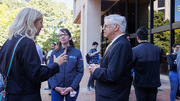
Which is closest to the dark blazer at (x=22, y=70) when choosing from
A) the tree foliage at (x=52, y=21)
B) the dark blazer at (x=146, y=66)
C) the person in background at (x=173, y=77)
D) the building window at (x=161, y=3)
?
the dark blazer at (x=146, y=66)

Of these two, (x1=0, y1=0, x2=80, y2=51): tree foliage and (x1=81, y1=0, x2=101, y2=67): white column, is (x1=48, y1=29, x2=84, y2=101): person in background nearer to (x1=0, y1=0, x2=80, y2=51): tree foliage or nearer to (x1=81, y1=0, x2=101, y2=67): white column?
(x1=81, y1=0, x2=101, y2=67): white column

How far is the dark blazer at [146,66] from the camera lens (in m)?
3.35

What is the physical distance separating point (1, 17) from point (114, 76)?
81.1ft

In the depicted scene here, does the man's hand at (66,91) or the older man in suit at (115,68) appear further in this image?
the man's hand at (66,91)

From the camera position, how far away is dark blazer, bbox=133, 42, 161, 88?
335 centimetres

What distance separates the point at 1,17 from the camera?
2286 centimetres

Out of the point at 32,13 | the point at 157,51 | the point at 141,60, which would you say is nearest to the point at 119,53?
the point at 32,13

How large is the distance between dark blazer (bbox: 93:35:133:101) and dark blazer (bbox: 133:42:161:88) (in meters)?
1.33

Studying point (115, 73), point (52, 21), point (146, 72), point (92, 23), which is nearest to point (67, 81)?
point (115, 73)

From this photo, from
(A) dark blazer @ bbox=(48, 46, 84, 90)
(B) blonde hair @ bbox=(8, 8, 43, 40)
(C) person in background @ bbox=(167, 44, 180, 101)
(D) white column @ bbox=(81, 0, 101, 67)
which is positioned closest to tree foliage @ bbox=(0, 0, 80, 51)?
(D) white column @ bbox=(81, 0, 101, 67)

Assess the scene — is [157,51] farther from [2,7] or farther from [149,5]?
Answer: [2,7]

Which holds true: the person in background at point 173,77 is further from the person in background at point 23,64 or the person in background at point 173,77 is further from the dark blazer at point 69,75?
the person in background at point 23,64

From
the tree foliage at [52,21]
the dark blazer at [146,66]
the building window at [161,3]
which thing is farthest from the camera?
the tree foliage at [52,21]

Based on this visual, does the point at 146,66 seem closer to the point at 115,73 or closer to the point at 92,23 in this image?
the point at 115,73
